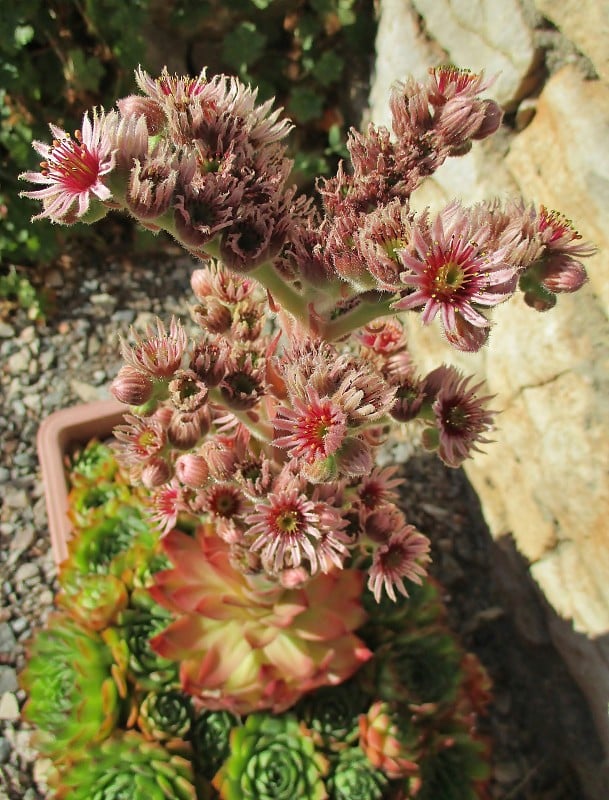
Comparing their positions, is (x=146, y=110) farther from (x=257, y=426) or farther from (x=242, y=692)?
(x=242, y=692)

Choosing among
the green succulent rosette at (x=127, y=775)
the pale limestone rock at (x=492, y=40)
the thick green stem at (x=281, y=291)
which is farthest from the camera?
the pale limestone rock at (x=492, y=40)

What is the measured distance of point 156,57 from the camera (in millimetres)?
2859

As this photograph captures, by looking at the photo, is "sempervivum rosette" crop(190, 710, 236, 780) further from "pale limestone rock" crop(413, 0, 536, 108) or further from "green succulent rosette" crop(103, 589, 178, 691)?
"pale limestone rock" crop(413, 0, 536, 108)

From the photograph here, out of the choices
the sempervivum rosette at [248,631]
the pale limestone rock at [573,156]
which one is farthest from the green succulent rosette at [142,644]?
the pale limestone rock at [573,156]

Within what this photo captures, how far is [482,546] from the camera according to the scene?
2.35 meters

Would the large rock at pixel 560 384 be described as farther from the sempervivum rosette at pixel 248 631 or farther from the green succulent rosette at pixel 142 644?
the green succulent rosette at pixel 142 644

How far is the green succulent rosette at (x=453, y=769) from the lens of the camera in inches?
61.9

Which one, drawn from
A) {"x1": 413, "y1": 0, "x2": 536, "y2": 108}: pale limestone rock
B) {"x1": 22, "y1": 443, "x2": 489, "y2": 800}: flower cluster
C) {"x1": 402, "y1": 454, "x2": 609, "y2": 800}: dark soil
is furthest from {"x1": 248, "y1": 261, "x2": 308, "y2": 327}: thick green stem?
{"x1": 402, "y1": 454, "x2": 609, "y2": 800}: dark soil

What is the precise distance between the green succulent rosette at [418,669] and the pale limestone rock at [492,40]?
145 cm

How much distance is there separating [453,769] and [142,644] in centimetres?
78

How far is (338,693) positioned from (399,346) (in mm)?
854

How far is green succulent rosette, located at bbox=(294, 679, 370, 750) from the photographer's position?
1609 mm

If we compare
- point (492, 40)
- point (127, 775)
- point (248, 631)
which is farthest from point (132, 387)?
point (492, 40)

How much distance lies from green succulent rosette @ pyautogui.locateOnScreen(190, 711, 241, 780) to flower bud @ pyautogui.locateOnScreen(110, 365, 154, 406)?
36.9 inches
